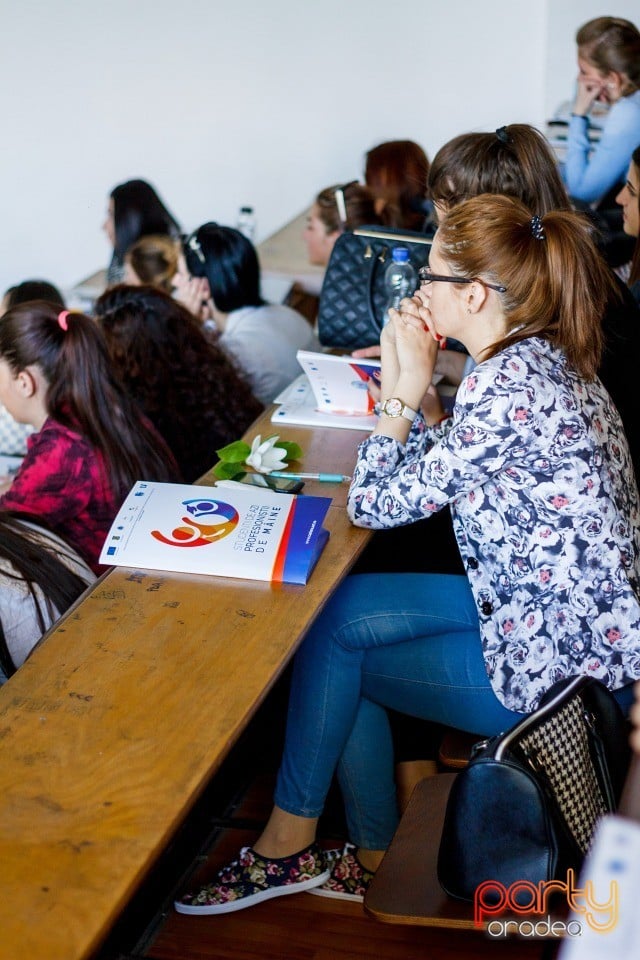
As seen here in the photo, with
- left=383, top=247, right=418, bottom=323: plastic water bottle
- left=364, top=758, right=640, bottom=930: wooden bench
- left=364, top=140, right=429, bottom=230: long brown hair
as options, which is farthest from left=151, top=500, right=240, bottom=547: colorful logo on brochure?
left=364, top=140, right=429, bottom=230: long brown hair

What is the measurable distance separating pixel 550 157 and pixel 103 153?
4.05 m

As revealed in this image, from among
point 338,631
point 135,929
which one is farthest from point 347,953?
point 338,631

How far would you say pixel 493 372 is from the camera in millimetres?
1617

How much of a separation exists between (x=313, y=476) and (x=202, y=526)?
0.35 m

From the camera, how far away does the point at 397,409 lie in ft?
6.05

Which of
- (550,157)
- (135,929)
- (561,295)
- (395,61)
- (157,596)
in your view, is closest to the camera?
(157,596)

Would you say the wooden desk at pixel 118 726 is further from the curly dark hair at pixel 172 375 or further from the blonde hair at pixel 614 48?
the blonde hair at pixel 614 48

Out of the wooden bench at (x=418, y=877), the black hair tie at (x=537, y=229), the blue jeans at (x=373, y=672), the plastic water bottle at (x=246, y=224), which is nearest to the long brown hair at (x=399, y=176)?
the plastic water bottle at (x=246, y=224)

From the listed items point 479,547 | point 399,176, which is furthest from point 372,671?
point 399,176

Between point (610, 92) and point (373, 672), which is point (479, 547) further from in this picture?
point (610, 92)

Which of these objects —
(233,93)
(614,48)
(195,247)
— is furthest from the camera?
(233,93)

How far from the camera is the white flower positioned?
6.49 ft

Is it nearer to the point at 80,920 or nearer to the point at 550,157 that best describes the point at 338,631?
the point at 80,920

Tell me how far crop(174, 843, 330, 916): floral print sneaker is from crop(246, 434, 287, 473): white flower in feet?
2.13
